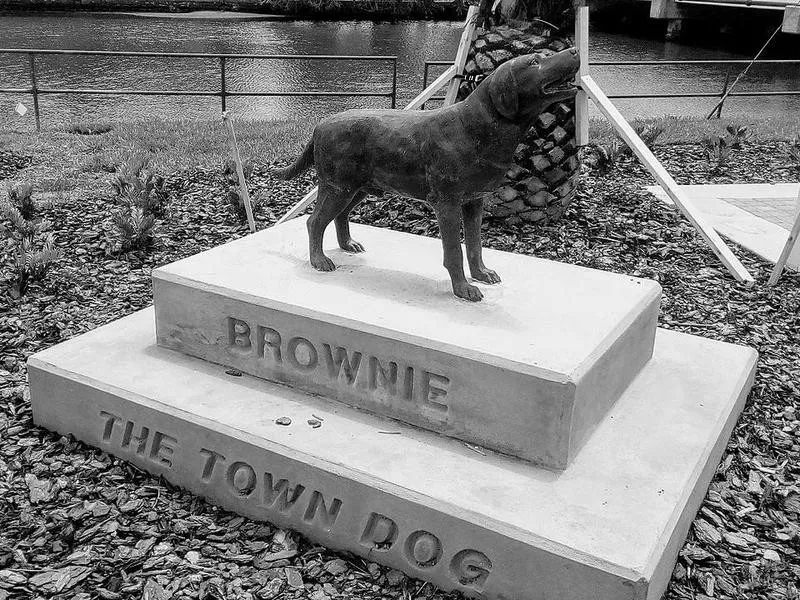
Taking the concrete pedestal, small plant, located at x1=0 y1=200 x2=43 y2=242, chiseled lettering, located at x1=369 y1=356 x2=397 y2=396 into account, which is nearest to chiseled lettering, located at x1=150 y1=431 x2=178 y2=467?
the concrete pedestal

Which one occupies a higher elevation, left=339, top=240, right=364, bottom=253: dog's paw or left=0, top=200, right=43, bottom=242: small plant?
left=339, top=240, right=364, bottom=253: dog's paw

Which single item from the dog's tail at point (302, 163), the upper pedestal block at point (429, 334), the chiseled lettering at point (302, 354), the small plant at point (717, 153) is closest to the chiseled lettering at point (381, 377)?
the upper pedestal block at point (429, 334)

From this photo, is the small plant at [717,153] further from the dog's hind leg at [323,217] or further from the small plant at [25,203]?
the small plant at [25,203]

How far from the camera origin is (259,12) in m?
38.6

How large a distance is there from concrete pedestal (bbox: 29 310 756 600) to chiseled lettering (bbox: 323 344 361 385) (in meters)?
0.14

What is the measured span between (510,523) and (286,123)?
919 centimetres

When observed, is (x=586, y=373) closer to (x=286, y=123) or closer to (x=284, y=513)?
(x=284, y=513)

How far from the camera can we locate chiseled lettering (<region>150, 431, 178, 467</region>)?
11.5 feet

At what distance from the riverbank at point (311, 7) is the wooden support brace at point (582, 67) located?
31422 mm

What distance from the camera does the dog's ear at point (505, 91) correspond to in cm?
314

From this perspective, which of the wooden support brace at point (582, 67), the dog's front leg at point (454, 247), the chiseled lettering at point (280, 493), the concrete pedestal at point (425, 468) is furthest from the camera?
the wooden support brace at point (582, 67)

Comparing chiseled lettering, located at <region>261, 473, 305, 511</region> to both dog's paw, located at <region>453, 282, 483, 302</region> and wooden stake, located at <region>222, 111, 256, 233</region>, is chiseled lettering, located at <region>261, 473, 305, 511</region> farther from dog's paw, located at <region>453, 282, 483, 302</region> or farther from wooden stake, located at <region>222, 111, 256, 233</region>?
wooden stake, located at <region>222, 111, 256, 233</region>

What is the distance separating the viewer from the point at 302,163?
159 inches

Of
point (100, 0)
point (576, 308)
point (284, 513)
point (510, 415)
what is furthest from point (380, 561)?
point (100, 0)
